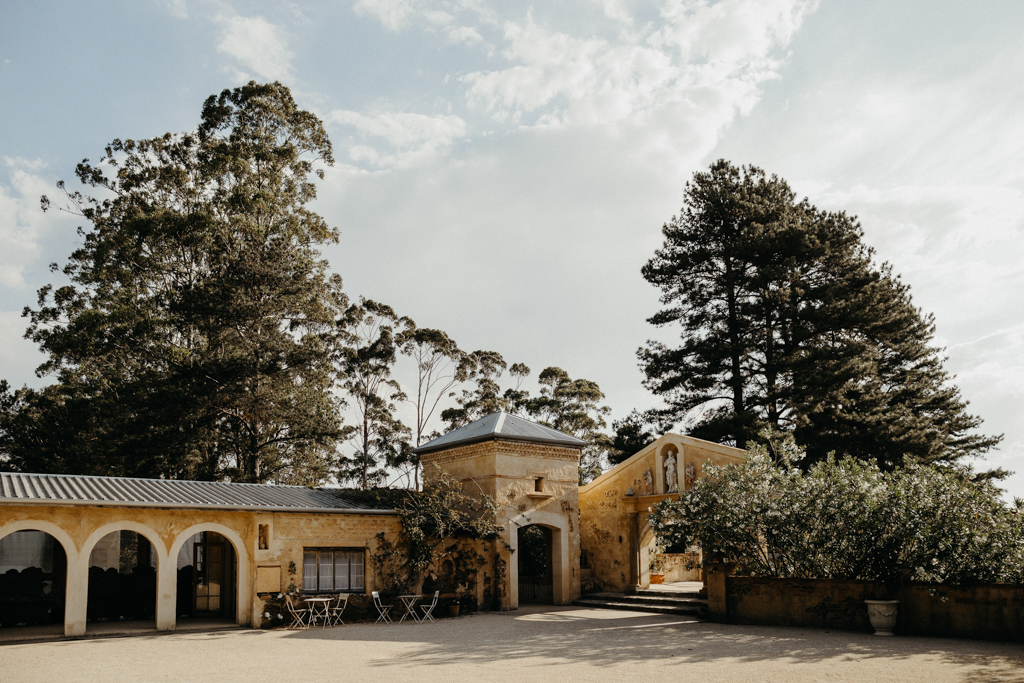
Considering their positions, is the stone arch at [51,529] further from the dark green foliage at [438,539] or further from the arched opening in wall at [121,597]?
the dark green foliage at [438,539]

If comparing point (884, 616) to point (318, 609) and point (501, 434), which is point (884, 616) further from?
point (318, 609)

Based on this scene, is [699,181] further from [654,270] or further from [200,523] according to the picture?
[200,523]

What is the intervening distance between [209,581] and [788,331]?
778 inches

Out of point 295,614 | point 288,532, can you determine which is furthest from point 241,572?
point 295,614

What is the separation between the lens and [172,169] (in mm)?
29922

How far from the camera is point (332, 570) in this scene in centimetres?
1648

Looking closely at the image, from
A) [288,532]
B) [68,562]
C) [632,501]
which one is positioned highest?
[632,501]

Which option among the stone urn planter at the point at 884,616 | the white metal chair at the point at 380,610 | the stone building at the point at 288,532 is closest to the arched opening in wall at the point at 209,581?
the stone building at the point at 288,532

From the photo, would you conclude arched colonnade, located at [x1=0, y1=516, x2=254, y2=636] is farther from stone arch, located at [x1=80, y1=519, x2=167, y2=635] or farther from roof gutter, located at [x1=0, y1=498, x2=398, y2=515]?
roof gutter, located at [x1=0, y1=498, x2=398, y2=515]

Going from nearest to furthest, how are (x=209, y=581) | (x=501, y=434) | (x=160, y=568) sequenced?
(x=160, y=568)
(x=209, y=581)
(x=501, y=434)

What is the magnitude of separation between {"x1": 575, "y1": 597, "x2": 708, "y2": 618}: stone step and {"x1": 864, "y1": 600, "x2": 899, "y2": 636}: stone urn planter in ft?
Result: 13.1

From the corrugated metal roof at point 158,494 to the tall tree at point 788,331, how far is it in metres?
14.2

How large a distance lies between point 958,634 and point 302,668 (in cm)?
1004

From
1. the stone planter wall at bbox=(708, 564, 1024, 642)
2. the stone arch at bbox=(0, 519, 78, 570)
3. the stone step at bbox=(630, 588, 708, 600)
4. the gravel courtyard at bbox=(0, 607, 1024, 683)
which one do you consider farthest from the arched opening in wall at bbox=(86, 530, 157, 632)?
the stone step at bbox=(630, 588, 708, 600)
